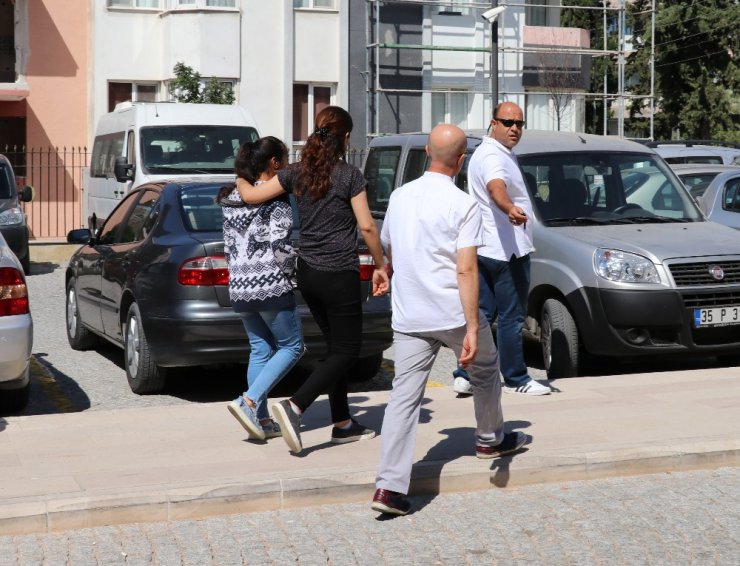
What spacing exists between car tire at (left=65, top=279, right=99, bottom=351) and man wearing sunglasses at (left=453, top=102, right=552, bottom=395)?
4250mm

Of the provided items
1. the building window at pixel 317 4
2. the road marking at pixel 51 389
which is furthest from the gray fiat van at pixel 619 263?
the building window at pixel 317 4

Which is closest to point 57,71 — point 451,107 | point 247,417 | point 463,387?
point 451,107

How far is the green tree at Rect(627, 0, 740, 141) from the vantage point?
4791 centimetres

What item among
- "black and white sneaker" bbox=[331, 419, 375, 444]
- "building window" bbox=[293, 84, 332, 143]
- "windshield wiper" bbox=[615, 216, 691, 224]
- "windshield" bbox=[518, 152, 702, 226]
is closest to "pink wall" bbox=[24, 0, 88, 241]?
"building window" bbox=[293, 84, 332, 143]

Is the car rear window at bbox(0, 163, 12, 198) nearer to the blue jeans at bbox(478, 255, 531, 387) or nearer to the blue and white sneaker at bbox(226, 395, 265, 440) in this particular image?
the blue jeans at bbox(478, 255, 531, 387)

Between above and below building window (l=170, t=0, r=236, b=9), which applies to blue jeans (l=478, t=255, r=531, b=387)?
below

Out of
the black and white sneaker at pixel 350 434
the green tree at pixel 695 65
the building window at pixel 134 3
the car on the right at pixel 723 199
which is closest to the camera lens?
the black and white sneaker at pixel 350 434

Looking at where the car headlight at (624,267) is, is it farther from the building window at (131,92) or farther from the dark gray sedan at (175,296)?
the building window at (131,92)

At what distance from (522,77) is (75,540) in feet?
101

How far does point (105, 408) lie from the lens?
30.6 ft

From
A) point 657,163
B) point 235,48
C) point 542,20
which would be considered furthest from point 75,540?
point 542,20

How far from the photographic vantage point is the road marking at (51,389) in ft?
30.9

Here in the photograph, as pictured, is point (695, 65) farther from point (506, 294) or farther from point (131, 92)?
point (506, 294)

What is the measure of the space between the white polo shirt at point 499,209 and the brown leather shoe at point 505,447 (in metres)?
1.76
